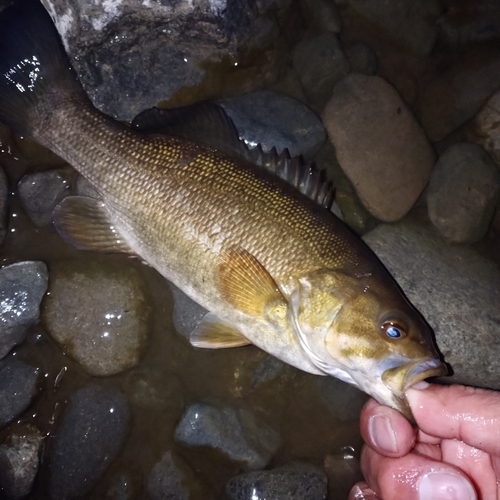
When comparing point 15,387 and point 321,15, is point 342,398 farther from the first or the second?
point 321,15

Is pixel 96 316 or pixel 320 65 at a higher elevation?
pixel 320 65

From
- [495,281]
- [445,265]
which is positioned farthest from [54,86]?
[495,281]

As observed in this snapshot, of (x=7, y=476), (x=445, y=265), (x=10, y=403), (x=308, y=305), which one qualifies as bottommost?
(x=7, y=476)

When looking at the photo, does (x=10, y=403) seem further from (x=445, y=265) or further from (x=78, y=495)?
(x=445, y=265)

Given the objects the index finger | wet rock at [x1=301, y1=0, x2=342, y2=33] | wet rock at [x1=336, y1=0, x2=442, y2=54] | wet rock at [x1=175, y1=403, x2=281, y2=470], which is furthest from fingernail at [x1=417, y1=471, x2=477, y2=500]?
wet rock at [x1=301, y1=0, x2=342, y2=33]

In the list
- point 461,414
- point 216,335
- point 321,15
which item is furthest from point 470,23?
point 216,335

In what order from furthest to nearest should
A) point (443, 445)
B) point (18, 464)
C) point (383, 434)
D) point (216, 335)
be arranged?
point (18, 464), point (216, 335), point (443, 445), point (383, 434)
